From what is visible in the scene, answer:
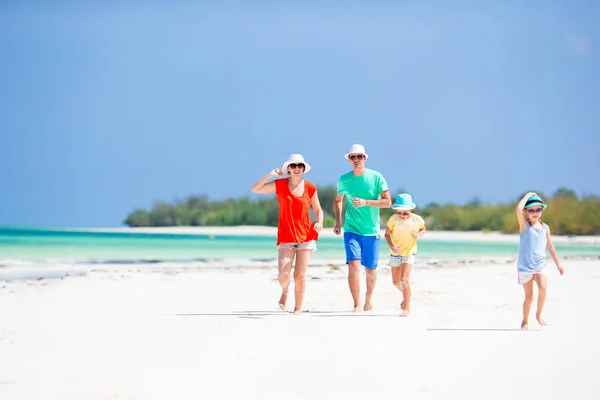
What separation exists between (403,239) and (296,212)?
42.4 inches

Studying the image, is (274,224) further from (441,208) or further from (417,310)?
(417,310)

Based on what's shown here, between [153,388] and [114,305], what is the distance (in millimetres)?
4375

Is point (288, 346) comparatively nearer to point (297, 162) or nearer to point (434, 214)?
point (297, 162)

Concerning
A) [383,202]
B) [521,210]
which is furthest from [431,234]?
[521,210]

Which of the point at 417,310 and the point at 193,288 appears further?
the point at 193,288

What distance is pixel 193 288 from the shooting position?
453 inches

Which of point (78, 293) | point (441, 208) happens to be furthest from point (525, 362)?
point (441, 208)

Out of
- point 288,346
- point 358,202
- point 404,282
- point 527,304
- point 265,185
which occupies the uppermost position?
point 265,185

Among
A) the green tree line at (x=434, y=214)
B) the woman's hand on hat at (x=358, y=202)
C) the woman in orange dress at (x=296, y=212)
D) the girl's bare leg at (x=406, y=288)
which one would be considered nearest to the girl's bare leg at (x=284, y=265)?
the woman in orange dress at (x=296, y=212)

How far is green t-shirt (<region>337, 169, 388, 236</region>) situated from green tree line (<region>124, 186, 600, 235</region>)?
123 feet

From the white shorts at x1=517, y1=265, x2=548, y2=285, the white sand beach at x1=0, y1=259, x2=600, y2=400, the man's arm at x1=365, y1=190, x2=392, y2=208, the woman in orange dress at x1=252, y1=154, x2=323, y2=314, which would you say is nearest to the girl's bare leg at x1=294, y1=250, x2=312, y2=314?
the woman in orange dress at x1=252, y1=154, x2=323, y2=314

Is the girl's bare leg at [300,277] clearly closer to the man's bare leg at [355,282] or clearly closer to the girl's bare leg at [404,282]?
the man's bare leg at [355,282]

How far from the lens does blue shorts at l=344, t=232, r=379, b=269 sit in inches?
337

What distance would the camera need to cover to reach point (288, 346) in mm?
6238
